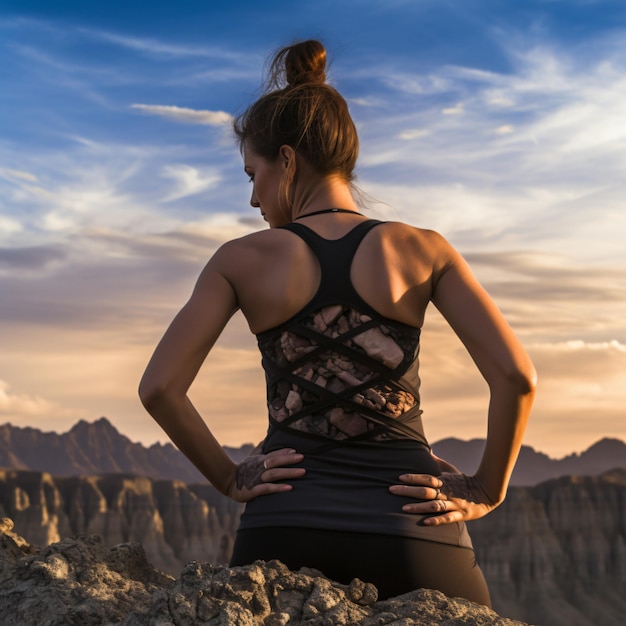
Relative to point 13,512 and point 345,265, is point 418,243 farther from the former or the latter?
point 13,512

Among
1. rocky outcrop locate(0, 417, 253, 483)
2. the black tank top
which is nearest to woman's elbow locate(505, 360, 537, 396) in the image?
the black tank top

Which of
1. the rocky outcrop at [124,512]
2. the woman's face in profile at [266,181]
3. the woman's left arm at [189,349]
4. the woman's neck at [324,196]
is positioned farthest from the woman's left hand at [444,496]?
the rocky outcrop at [124,512]

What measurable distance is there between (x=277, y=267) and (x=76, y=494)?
77579 millimetres

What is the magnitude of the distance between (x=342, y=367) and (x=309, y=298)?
23 cm

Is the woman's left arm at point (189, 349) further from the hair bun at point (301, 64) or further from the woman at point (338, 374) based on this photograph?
the hair bun at point (301, 64)

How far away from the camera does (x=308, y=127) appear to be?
305cm

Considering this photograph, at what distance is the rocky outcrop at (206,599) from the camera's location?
8.13 ft

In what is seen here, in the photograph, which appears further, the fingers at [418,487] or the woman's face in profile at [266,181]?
the woman's face in profile at [266,181]

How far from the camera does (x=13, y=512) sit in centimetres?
7162

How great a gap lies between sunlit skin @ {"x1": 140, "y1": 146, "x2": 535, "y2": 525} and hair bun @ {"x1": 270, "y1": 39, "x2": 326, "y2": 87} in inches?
13.7

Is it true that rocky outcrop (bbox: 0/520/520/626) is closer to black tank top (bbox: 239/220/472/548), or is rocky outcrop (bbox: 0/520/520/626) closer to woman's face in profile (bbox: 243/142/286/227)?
black tank top (bbox: 239/220/472/548)

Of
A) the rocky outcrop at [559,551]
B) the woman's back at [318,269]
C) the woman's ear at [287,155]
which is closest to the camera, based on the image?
the woman's back at [318,269]

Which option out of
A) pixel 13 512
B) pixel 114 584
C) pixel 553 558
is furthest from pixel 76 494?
pixel 114 584

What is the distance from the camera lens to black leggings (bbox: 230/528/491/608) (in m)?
2.73
